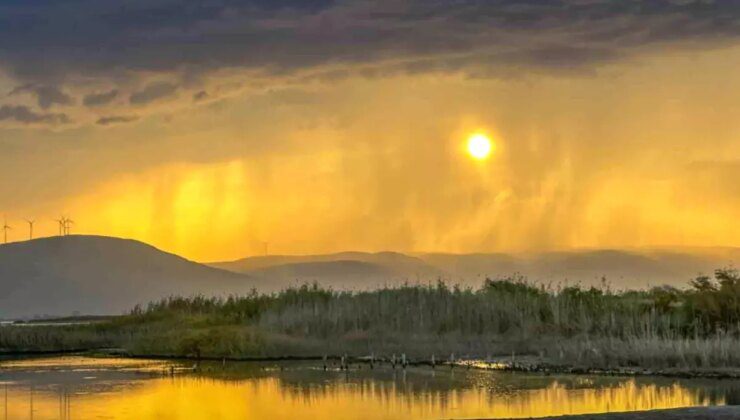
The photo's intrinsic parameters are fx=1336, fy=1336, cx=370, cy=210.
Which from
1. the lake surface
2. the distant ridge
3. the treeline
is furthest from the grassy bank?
the distant ridge

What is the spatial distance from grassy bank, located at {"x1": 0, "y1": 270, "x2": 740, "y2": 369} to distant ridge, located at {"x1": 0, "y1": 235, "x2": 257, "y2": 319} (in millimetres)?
111672

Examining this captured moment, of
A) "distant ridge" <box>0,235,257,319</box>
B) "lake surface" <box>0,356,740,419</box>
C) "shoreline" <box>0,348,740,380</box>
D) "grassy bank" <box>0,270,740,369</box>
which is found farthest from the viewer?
"distant ridge" <box>0,235,257,319</box>

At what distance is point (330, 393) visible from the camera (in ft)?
84.6

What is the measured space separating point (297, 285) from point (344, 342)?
10.9 metres

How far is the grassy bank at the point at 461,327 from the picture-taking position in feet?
109

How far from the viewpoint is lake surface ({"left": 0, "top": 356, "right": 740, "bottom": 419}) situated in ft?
74.9

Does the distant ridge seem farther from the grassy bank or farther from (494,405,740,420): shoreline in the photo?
(494,405,740,420): shoreline

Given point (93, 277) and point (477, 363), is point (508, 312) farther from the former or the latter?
point (93, 277)

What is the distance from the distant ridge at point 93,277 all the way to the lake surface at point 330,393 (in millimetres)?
125167

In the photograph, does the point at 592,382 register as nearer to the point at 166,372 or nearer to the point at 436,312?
the point at 166,372

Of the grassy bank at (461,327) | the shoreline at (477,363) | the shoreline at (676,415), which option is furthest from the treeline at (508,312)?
the shoreline at (676,415)

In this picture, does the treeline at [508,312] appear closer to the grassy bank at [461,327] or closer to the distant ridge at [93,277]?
the grassy bank at [461,327]

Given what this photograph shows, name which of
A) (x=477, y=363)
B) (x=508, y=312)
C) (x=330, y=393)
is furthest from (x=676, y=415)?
(x=508, y=312)

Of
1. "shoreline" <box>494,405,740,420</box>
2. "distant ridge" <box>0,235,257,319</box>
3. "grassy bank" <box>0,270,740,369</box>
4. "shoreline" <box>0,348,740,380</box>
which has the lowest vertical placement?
"shoreline" <box>494,405,740,420</box>
